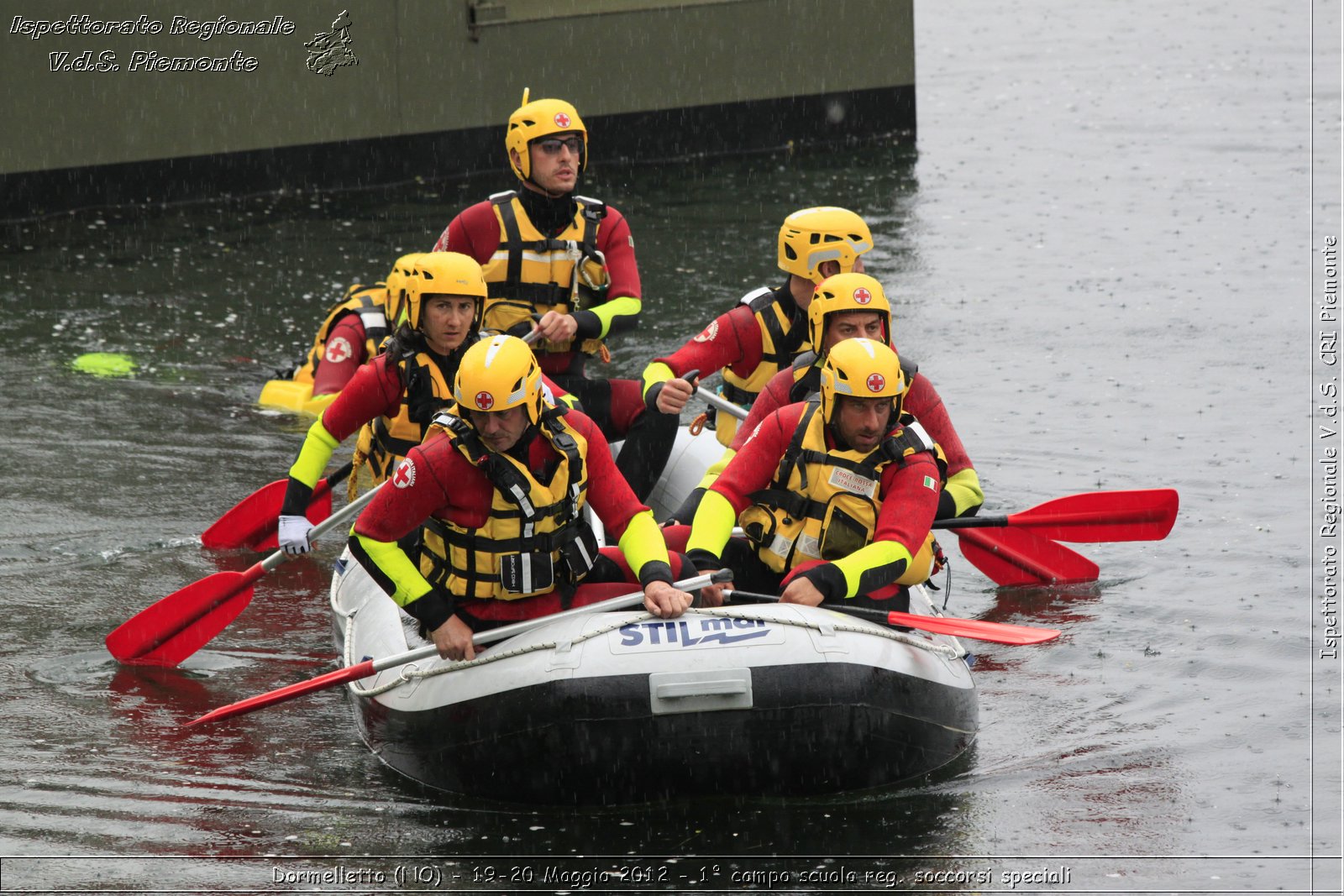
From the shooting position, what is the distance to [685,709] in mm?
5512

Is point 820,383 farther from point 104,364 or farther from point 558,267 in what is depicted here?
point 104,364

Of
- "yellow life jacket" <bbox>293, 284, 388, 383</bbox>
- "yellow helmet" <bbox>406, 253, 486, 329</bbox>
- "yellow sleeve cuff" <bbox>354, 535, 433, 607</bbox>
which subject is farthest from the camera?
"yellow life jacket" <bbox>293, 284, 388, 383</bbox>

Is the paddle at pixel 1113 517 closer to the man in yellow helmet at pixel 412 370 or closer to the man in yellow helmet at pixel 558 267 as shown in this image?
the man in yellow helmet at pixel 558 267

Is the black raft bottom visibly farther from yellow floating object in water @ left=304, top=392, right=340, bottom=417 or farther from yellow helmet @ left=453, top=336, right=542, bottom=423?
yellow floating object in water @ left=304, top=392, right=340, bottom=417

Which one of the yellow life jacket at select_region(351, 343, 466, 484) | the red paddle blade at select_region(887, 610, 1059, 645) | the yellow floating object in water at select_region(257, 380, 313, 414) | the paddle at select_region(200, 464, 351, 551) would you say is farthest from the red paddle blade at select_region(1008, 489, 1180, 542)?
the yellow floating object in water at select_region(257, 380, 313, 414)

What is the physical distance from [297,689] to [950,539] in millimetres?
4172

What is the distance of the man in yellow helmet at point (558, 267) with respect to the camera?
7766 mm

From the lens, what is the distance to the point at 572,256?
7.89 metres

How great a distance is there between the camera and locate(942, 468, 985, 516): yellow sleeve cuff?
7.05 metres

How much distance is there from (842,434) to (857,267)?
70.0 inches

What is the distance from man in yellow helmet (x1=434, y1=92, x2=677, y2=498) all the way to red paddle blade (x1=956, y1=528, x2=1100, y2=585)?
159cm

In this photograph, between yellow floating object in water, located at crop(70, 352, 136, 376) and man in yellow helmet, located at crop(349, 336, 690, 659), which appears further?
yellow floating object in water, located at crop(70, 352, 136, 376)

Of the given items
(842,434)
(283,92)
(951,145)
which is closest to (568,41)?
(283,92)

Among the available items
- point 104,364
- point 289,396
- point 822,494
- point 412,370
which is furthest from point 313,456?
point 104,364
